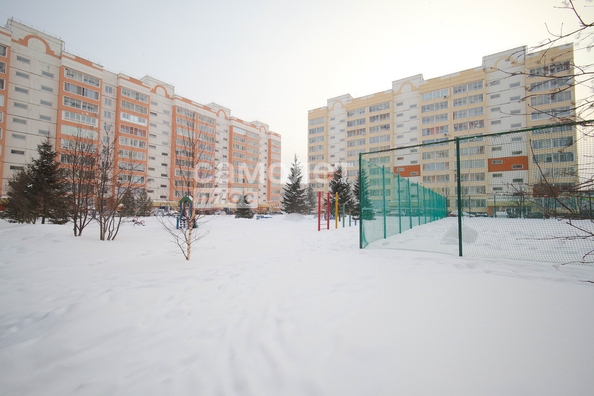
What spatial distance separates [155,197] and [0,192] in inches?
733

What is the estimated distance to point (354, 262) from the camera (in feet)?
15.4

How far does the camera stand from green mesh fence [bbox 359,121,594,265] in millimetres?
3121

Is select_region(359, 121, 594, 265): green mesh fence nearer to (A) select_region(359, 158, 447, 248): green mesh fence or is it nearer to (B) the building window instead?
(A) select_region(359, 158, 447, 248): green mesh fence

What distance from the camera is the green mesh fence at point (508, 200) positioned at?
3.12 meters

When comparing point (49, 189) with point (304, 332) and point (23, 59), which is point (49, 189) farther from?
point (23, 59)

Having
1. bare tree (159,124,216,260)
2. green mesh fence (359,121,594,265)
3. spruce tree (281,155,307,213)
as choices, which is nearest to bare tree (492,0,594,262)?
green mesh fence (359,121,594,265)

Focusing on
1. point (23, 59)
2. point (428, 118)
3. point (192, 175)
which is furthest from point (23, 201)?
point (428, 118)

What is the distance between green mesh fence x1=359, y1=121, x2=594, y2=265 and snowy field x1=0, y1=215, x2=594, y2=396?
3.26 feet

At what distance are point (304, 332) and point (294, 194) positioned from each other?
28341 millimetres

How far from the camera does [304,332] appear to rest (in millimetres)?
2148

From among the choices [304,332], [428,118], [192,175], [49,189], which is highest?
[428,118]

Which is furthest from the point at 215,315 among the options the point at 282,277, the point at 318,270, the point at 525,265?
the point at 525,265

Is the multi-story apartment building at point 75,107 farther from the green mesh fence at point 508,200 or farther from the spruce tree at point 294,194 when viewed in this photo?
the green mesh fence at point 508,200

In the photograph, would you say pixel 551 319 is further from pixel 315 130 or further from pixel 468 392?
pixel 315 130
